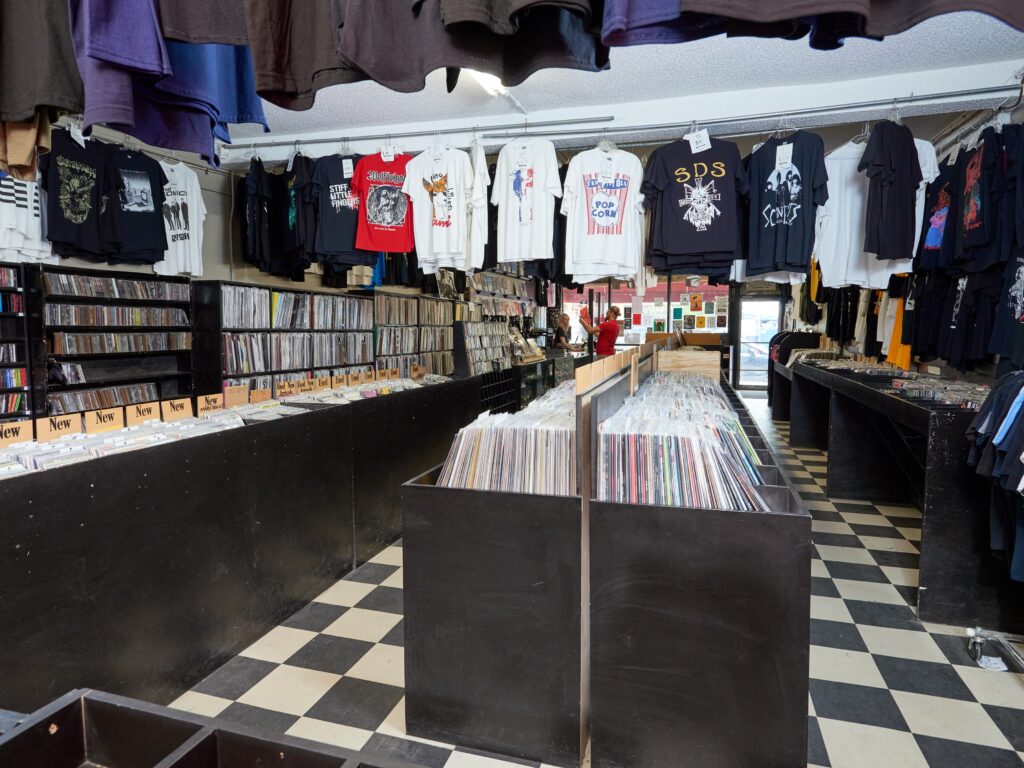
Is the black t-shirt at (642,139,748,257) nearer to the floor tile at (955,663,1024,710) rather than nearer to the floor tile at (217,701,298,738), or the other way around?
the floor tile at (955,663,1024,710)

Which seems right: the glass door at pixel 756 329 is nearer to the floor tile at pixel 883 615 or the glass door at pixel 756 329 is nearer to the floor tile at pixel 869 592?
the floor tile at pixel 869 592

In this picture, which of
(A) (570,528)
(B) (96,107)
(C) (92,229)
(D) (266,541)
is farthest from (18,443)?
(C) (92,229)

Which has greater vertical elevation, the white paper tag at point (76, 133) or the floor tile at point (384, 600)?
the white paper tag at point (76, 133)

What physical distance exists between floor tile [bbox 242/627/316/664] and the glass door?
11351 millimetres

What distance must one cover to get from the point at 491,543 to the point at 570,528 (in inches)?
9.9

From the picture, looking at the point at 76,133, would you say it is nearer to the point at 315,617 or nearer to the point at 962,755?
the point at 315,617

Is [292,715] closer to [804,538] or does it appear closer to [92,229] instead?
[804,538]

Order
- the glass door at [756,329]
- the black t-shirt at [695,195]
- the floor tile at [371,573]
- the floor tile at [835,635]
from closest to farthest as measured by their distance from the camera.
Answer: the floor tile at [835,635]
the floor tile at [371,573]
the black t-shirt at [695,195]
the glass door at [756,329]

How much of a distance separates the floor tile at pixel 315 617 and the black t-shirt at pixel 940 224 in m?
4.18

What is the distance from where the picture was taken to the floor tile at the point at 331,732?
6.29 ft

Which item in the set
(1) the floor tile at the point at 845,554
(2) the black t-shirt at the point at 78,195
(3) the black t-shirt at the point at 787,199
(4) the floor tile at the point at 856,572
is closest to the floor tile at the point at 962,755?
(4) the floor tile at the point at 856,572

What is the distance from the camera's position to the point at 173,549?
7.10ft

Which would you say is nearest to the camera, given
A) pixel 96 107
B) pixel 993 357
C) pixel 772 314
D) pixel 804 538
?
pixel 96 107

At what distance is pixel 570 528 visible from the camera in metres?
1.78
